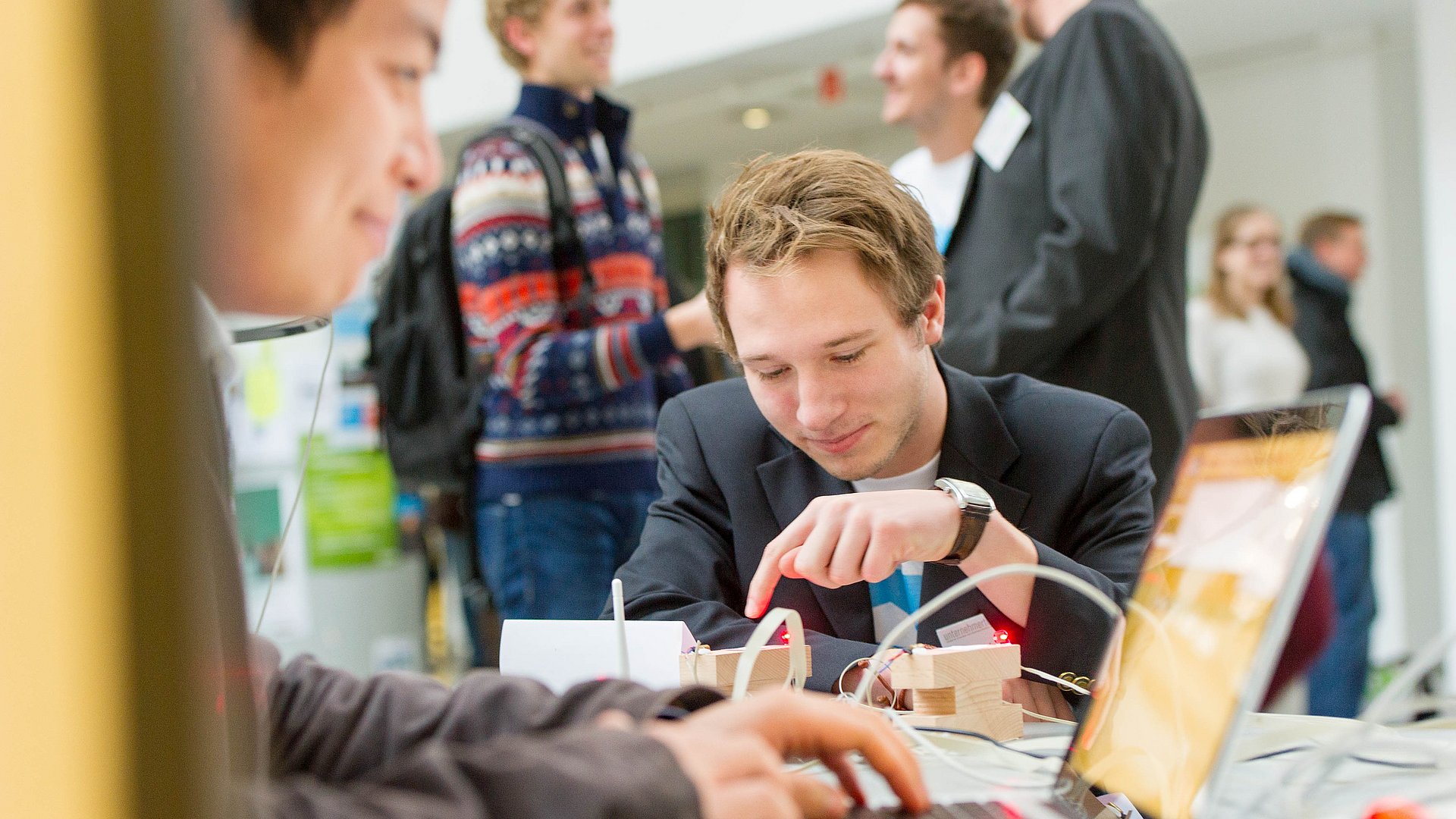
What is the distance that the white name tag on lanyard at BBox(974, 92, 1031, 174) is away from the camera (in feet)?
4.30

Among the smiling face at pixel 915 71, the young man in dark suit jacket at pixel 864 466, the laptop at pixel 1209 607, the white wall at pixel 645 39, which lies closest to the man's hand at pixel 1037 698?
the young man in dark suit jacket at pixel 864 466

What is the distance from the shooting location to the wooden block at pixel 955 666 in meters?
0.85

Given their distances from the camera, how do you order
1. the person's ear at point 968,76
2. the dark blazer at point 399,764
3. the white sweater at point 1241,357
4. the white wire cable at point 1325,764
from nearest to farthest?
the dark blazer at point 399,764 → the white wire cable at point 1325,764 → the person's ear at point 968,76 → the white sweater at point 1241,357

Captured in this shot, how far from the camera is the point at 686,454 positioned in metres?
1.05

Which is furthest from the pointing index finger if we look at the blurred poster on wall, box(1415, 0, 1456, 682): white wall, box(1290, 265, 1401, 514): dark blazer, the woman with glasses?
box(1415, 0, 1456, 682): white wall

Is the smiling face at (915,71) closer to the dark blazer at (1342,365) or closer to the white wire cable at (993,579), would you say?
the white wire cable at (993,579)

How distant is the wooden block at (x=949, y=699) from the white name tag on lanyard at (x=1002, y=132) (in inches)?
25.0

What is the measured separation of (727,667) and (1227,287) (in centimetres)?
197

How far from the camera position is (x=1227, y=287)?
8.21 ft

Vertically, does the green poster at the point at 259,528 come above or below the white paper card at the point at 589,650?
above

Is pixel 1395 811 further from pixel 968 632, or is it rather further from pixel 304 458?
pixel 304 458

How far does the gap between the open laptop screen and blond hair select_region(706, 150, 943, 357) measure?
290 millimetres

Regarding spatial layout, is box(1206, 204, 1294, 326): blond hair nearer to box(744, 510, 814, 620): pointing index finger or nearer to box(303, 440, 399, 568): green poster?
box(744, 510, 814, 620): pointing index finger

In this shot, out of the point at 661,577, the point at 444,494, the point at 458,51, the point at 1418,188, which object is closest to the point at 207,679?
the point at 661,577
